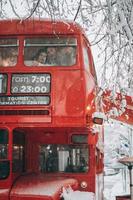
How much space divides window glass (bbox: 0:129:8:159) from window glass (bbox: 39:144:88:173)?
1093 millimetres

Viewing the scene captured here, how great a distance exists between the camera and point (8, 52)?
9.85 m

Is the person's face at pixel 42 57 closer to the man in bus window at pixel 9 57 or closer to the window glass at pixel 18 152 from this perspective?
the man in bus window at pixel 9 57

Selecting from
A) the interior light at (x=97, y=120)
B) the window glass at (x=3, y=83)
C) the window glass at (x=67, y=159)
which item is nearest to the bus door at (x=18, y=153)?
the window glass at (x=67, y=159)

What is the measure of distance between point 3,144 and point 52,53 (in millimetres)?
1770

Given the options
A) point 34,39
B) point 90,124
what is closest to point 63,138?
point 90,124

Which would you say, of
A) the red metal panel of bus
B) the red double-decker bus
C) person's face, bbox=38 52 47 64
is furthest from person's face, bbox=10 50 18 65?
the red metal panel of bus

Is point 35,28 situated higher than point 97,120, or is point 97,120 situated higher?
point 35,28

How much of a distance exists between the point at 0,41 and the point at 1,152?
6.44ft

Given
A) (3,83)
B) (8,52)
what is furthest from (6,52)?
(3,83)

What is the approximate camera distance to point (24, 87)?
31.5ft

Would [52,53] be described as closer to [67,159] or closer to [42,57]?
[42,57]

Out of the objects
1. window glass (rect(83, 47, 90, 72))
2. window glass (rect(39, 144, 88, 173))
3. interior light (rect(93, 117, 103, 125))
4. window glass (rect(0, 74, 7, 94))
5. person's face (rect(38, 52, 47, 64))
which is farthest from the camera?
window glass (rect(39, 144, 88, 173))

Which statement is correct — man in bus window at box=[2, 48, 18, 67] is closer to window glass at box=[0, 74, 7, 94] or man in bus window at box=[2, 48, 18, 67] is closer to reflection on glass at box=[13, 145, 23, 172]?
window glass at box=[0, 74, 7, 94]

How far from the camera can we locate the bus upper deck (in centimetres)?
947
